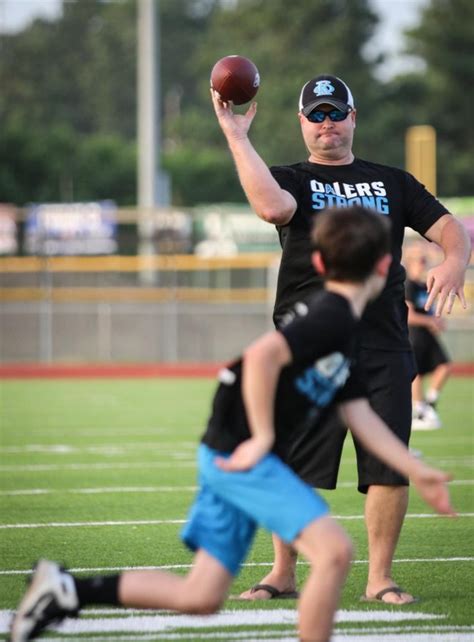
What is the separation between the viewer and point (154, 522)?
8648mm

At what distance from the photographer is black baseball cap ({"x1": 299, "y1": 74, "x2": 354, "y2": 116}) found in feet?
21.0

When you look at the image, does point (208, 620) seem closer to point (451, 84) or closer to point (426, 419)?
point (426, 419)

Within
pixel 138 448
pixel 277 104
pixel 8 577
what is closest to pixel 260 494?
pixel 8 577

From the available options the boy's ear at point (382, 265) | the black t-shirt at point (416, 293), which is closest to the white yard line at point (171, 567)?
the boy's ear at point (382, 265)

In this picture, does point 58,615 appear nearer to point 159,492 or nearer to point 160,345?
point 159,492

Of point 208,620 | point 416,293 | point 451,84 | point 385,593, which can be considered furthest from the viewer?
point 451,84

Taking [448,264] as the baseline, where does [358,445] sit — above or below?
below

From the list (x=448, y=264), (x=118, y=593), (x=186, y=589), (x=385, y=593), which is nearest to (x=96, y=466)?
(x=385, y=593)

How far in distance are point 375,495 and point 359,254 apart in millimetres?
1965

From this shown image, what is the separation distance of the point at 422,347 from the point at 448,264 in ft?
29.8

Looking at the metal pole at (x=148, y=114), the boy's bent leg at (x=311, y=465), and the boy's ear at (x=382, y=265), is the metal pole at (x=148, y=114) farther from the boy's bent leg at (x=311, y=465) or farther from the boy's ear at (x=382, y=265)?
the boy's ear at (x=382, y=265)

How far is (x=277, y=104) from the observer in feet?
199

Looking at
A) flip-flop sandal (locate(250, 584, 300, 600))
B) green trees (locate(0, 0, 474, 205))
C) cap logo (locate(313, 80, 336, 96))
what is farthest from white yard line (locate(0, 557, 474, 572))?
green trees (locate(0, 0, 474, 205))

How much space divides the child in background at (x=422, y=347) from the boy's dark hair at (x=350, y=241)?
33.6 ft
